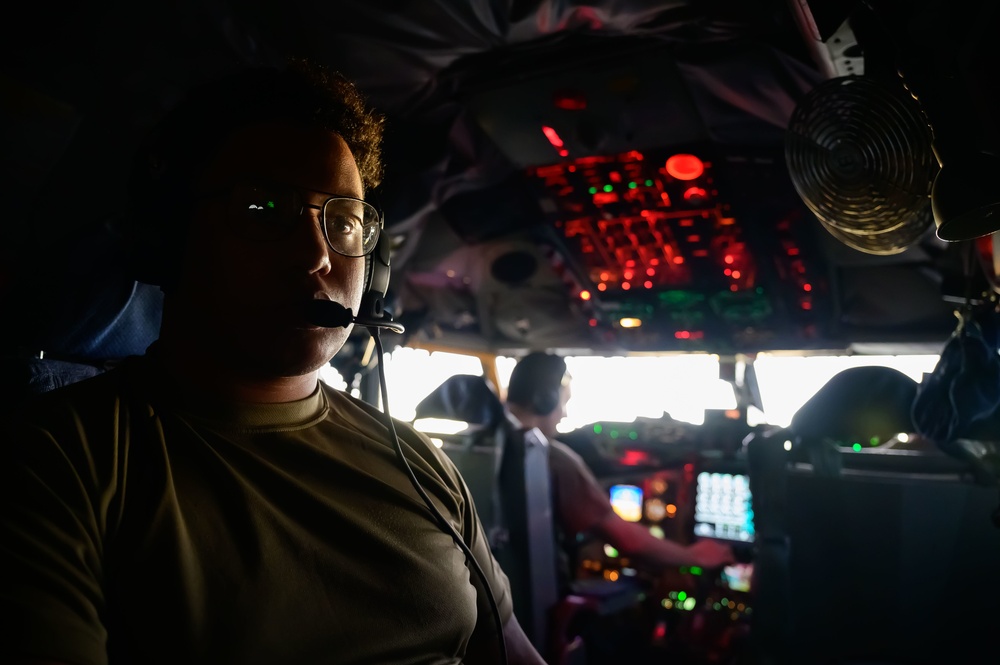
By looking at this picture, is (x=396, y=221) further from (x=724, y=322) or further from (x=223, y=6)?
(x=724, y=322)

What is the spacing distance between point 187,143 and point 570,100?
155 cm

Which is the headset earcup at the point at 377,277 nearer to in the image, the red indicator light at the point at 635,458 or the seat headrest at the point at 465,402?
the seat headrest at the point at 465,402

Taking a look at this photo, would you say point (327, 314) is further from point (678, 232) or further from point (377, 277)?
point (678, 232)

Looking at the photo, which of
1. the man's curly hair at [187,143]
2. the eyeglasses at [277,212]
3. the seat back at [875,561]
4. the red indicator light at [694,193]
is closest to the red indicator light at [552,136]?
the red indicator light at [694,193]

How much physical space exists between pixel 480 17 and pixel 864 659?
2010mm

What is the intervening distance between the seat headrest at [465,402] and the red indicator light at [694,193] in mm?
1186

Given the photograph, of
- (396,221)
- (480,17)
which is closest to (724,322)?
(396,221)

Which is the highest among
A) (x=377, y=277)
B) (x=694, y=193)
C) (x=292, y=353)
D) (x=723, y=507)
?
(x=694, y=193)

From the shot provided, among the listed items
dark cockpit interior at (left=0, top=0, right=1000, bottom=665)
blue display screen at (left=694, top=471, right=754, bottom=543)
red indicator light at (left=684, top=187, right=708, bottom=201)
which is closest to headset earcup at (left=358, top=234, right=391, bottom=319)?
dark cockpit interior at (left=0, top=0, right=1000, bottom=665)

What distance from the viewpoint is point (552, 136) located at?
256 centimetres

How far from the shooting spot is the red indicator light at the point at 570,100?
229 cm

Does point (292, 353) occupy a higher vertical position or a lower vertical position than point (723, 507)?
higher

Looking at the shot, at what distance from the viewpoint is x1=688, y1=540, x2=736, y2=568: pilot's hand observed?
2.69 m

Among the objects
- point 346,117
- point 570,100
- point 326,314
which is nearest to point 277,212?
A: point 326,314
